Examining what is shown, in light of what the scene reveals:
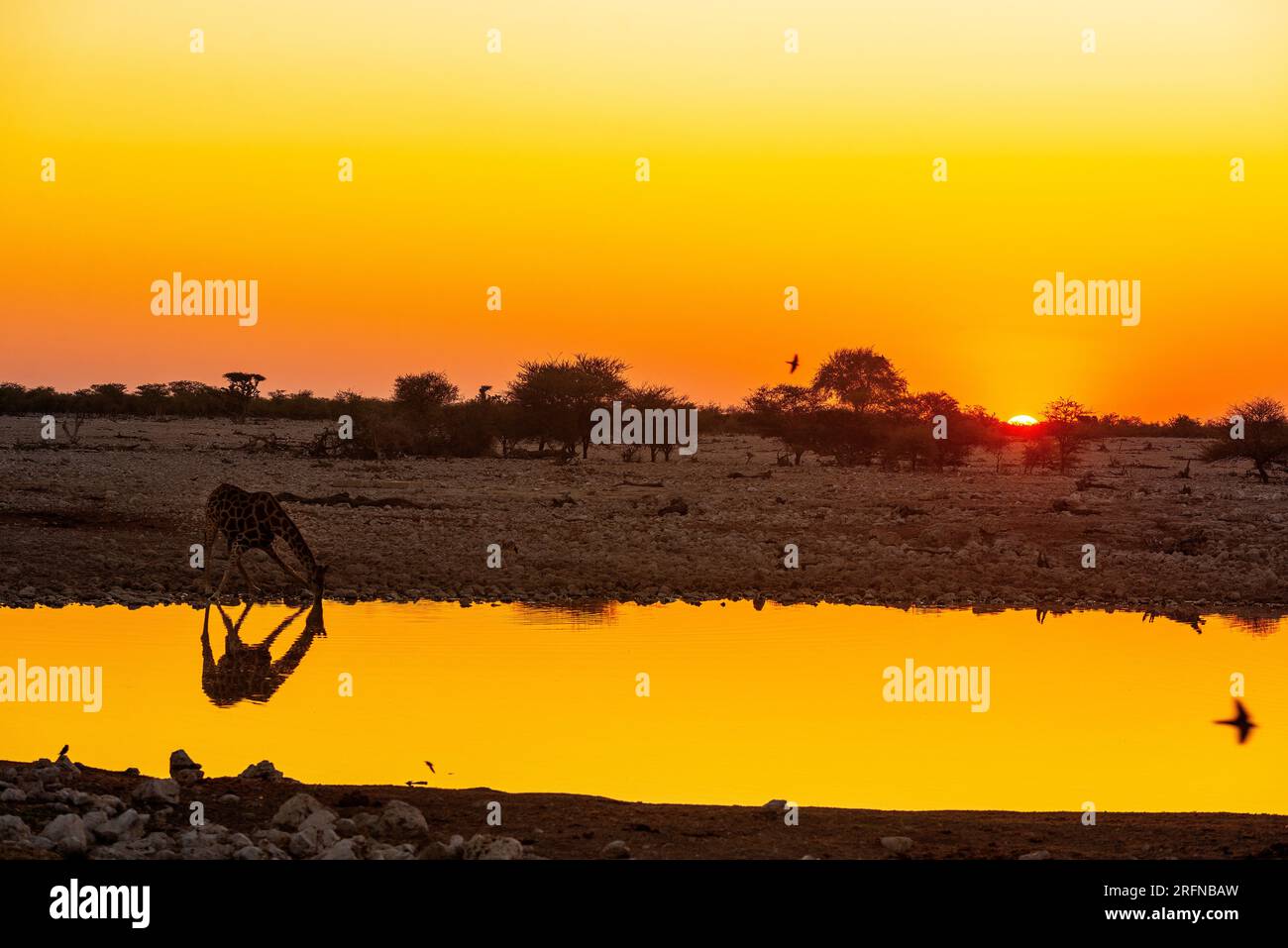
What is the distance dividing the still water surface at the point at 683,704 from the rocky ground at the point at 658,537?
4.61ft

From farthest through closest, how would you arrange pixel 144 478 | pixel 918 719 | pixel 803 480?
pixel 803 480 → pixel 144 478 → pixel 918 719

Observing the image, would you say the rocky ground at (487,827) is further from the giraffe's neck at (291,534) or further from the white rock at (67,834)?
the giraffe's neck at (291,534)

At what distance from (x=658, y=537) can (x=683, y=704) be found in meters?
11.6

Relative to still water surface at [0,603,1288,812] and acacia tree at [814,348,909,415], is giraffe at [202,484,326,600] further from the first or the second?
acacia tree at [814,348,909,415]

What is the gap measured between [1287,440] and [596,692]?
1510 inches

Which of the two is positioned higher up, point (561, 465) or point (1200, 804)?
point (561, 465)

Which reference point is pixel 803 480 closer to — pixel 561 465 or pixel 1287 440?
pixel 561 465

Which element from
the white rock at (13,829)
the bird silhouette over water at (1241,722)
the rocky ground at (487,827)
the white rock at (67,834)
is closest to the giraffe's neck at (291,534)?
the rocky ground at (487,827)

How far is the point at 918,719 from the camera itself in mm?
14078


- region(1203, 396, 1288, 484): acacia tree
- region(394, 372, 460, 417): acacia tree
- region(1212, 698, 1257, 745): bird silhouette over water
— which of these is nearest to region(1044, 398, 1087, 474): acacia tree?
region(1203, 396, 1288, 484): acacia tree

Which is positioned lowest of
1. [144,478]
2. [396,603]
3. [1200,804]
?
[1200,804]

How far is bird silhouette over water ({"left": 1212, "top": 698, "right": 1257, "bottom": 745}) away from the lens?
13534 millimetres

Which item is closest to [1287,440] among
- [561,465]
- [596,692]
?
[561,465]

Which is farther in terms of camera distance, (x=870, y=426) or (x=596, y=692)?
(x=870, y=426)
